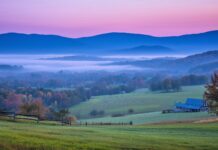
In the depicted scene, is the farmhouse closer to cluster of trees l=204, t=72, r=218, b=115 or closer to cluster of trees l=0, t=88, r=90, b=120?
cluster of trees l=0, t=88, r=90, b=120

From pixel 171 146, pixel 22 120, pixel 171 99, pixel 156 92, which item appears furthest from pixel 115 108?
pixel 171 146

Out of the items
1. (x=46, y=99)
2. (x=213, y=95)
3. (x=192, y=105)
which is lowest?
(x=192, y=105)

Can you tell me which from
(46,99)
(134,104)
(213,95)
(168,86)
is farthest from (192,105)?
(46,99)

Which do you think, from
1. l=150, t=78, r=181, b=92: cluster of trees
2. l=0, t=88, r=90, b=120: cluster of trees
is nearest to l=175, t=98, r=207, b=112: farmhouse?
l=0, t=88, r=90, b=120: cluster of trees

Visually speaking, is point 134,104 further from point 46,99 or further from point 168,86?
point 46,99

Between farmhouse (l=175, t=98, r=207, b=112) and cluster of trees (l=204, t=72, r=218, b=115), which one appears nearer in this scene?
cluster of trees (l=204, t=72, r=218, b=115)

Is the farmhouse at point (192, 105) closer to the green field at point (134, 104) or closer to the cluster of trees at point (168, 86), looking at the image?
the green field at point (134, 104)

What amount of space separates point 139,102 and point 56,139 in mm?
94684

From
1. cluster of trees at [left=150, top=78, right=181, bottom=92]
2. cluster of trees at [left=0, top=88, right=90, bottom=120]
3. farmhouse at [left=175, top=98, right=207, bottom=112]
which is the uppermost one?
cluster of trees at [left=150, top=78, right=181, bottom=92]

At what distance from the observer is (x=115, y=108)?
10969 centimetres

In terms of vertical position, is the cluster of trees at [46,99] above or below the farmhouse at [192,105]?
above

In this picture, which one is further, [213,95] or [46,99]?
[46,99]

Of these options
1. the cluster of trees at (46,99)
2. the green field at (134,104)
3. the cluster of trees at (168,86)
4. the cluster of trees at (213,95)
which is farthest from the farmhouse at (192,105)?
the cluster of trees at (213,95)

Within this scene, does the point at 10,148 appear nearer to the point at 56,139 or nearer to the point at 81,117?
the point at 56,139
